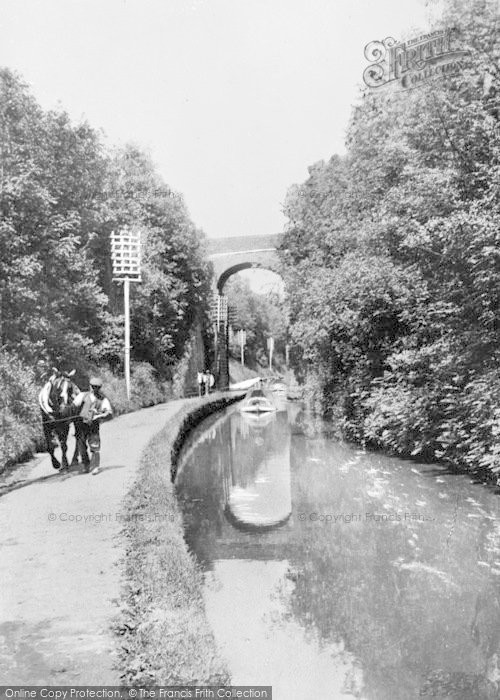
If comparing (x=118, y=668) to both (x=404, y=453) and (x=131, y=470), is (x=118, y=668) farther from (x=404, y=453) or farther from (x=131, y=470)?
(x=404, y=453)

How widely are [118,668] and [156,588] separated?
156 centimetres

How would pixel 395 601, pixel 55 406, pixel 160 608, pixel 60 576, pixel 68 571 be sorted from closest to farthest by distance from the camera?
1. pixel 160 608
2. pixel 60 576
3. pixel 68 571
4. pixel 395 601
5. pixel 55 406

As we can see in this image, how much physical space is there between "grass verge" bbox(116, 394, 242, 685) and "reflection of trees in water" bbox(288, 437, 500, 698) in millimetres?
1387

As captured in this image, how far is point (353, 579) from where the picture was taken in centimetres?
788

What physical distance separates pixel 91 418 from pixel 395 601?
5.45m

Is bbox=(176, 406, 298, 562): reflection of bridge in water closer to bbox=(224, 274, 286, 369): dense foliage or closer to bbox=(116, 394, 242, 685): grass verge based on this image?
bbox=(116, 394, 242, 685): grass verge

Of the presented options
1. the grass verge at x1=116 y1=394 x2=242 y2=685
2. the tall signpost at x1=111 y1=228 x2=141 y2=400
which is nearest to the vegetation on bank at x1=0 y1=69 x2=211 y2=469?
A: the tall signpost at x1=111 y1=228 x2=141 y2=400

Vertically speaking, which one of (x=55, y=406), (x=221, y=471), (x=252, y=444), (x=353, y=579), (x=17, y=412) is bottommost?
(x=252, y=444)

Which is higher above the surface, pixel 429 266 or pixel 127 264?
pixel 127 264

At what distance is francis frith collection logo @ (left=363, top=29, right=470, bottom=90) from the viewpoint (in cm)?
1274

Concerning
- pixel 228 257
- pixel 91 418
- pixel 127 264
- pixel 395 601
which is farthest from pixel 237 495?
pixel 228 257

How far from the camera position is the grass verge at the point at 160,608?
4.23 metres

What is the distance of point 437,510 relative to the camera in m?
11.0

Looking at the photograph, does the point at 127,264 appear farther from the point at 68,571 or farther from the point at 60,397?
the point at 68,571
